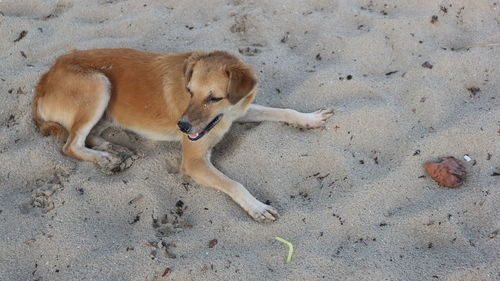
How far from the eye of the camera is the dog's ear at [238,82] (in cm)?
355

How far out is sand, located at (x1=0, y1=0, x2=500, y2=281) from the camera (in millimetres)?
3072

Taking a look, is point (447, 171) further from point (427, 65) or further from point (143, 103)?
point (143, 103)

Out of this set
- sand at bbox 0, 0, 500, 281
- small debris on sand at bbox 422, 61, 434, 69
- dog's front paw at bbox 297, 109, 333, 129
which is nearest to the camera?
sand at bbox 0, 0, 500, 281

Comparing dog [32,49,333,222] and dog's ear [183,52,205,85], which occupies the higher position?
dog's ear [183,52,205,85]

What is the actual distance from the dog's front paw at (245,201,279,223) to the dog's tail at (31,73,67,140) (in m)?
1.79

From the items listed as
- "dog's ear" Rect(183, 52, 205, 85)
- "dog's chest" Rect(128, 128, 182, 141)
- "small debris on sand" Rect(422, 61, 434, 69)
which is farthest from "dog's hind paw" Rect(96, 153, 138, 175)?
"small debris on sand" Rect(422, 61, 434, 69)

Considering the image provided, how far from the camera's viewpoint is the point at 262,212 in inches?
132

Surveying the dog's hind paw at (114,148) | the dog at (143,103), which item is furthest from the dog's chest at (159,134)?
the dog's hind paw at (114,148)

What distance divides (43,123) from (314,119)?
7.56 feet

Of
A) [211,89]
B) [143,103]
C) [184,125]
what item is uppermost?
[211,89]

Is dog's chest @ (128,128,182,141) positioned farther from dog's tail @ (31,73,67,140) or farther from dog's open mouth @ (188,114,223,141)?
dog's tail @ (31,73,67,140)

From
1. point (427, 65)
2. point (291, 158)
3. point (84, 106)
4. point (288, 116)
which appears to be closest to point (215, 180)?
point (291, 158)

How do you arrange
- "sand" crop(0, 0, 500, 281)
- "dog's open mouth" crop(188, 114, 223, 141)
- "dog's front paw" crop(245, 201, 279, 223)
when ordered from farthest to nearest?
"dog's open mouth" crop(188, 114, 223, 141), "dog's front paw" crop(245, 201, 279, 223), "sand" crop(0, 0, 500, 281)

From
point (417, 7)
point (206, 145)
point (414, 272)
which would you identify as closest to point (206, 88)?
point (206, 145)
